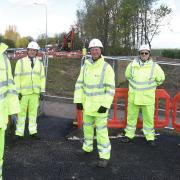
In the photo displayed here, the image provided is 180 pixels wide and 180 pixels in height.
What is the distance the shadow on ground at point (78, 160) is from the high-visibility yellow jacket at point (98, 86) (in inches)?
36.9

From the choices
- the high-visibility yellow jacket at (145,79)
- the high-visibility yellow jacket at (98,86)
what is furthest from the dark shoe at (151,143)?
the high-visibility yellow jacket at (98,86)

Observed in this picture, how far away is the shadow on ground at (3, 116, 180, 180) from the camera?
5820 millimetres

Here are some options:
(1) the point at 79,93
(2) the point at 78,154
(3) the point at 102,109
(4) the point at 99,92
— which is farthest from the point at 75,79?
(3) the point at 102,109

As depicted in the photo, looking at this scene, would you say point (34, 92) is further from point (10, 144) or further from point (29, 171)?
point (29, 171)

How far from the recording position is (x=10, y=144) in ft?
23.6

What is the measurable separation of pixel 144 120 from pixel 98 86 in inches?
75.2

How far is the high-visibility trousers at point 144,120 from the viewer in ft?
24.8

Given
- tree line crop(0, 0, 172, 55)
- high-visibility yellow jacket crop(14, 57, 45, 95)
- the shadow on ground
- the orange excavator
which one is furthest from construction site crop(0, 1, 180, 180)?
tree line crop(0, 0, 172, 55)

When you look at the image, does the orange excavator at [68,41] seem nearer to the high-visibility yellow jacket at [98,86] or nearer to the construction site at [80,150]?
the construction site at [80,150]

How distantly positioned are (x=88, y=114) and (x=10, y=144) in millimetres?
1878

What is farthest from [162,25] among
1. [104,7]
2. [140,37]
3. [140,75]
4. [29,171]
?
[29,171]

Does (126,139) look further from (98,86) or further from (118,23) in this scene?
(118,23)

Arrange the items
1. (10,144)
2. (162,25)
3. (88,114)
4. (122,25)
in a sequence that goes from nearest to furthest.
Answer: (88,114)
(10,144)
(122,25)
(162,25)

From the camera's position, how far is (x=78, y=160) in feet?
21.1
